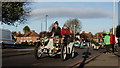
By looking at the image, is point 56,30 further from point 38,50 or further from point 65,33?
point 38,50

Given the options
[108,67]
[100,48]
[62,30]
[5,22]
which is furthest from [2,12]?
[108,67]

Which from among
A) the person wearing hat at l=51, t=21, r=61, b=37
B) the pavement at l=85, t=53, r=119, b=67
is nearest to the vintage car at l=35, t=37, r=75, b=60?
the person wearing hat at l=51, t=21, r=61, b=37

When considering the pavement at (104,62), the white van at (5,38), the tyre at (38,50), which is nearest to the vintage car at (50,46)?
the tyre at (38,50)

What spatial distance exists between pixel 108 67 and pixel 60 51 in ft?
12.7

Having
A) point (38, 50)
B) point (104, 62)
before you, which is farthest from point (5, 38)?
point (104, 62)

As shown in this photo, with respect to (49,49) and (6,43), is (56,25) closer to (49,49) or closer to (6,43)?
(49,49)

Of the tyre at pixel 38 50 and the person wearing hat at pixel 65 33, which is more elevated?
the person wearing hat at pixel 65 33

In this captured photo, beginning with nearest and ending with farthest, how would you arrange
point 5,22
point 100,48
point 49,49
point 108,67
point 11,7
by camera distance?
point 108,67
point 49,49
point 100,48
point 11,7
point 5,22

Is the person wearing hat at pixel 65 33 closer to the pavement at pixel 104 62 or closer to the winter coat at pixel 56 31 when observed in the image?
the winter coat at pixel 56 31

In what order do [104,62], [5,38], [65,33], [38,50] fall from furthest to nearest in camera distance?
[5,38] → [65,33] → [38,50] → [104,62]

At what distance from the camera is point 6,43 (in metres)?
30.0

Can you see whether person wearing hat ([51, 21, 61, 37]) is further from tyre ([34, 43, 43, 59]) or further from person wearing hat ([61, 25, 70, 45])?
tyre ([34, 43, 43, 59])

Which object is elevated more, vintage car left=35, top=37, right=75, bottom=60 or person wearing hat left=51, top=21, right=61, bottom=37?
person wearing hat left=51, top=21, right=61, bottom=37

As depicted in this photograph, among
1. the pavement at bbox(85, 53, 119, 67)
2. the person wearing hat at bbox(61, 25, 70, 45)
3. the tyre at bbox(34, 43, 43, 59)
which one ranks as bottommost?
the pavement at bbox(85, 53, 119, 67)
